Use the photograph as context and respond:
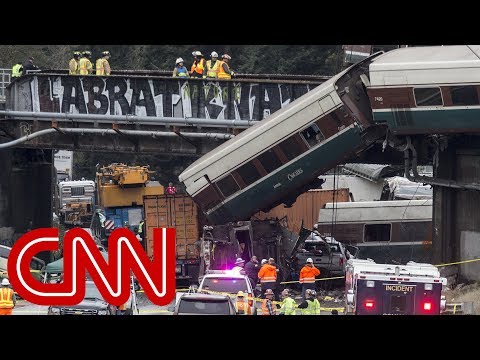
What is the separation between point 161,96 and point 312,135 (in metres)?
6.96

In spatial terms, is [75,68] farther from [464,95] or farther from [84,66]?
[464,95]

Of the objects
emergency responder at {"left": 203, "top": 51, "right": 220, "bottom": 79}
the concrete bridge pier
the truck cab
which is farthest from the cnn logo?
emergency responder at {"left": 203, "top": 51, "right": 220, "bottom": 79}

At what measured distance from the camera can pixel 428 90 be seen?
29.6m

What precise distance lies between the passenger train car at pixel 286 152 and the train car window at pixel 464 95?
2.48 metres

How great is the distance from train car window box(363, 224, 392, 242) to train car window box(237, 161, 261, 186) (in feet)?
24.0

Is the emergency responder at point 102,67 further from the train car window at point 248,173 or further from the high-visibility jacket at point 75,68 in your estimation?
the train car window at point 248,173

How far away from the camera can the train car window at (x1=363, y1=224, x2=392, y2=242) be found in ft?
126

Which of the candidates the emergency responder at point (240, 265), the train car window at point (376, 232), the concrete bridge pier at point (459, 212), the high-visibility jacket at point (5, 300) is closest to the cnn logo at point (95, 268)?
the high-visibility jacket at point (5, 300)

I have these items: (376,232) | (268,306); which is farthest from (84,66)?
(268,306)

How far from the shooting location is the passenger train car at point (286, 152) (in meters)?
31.0

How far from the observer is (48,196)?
144 feet

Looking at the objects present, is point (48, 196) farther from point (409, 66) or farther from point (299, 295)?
point (409, 66)

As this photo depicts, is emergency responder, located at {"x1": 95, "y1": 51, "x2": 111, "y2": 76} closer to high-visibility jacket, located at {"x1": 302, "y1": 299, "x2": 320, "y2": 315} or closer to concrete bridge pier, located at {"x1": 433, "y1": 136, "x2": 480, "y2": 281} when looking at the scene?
concrete bridge pier, located at {"x1": 433, "y1": 136, "x2": 480, "y2": 281}

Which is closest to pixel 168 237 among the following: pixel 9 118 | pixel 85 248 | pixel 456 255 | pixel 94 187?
pixel 85 248
